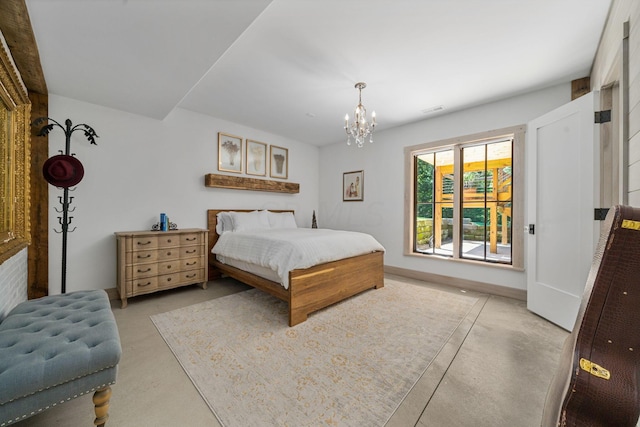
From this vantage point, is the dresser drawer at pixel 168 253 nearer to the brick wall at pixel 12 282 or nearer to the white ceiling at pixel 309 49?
the brick wall at pixel 12 282

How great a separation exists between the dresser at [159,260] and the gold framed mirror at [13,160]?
835mm

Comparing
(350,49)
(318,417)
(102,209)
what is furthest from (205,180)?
(318,417)

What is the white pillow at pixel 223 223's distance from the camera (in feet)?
12.9

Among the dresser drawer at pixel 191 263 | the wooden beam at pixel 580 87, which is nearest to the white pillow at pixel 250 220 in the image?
the dresser drawer at pixel 191 263

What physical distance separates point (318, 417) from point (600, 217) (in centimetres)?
275

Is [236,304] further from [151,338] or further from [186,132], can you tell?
[186,132]

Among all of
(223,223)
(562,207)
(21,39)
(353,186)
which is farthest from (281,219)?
(562,207)

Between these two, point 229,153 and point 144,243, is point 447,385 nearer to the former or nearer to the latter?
point 144,243

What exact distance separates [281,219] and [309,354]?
297 centimetres

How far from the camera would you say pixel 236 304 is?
2918 mm

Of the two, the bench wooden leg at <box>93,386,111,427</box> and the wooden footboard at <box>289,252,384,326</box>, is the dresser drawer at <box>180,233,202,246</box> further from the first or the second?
the bench wooden leg at <box>93,386,111,427</box>

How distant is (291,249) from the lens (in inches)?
98.7

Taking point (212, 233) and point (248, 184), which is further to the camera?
point (248, 184)

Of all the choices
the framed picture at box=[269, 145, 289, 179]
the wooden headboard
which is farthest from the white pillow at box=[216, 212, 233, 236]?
the framed picture at box=[269, 145, 289, 179]
